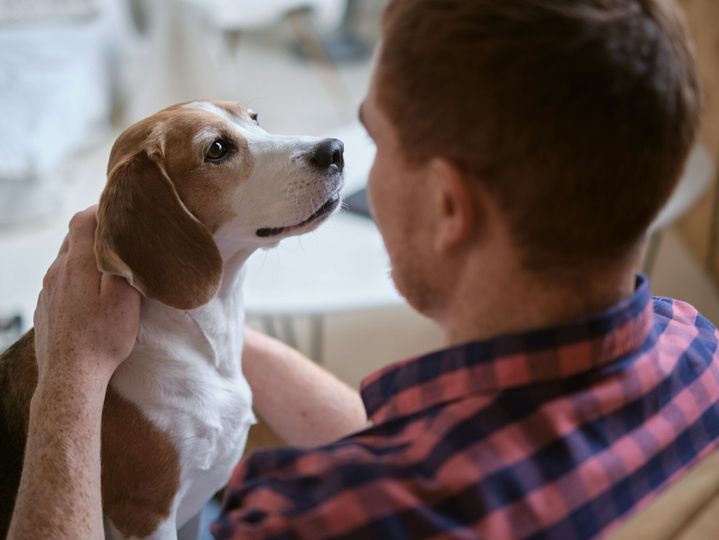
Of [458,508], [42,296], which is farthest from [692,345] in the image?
[42,296]

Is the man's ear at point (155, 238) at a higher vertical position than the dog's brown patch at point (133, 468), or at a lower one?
higher

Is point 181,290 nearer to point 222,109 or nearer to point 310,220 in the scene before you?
point 310,220

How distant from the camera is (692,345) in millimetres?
898

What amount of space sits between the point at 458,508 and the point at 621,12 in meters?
0.43

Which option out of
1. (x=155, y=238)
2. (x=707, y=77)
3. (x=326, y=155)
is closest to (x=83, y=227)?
(x=155, y=238)

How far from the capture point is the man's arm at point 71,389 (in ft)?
3.09

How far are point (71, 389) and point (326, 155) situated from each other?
522 millimetres

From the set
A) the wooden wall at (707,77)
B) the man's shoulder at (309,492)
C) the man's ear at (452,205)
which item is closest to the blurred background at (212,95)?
the wooden wall at (707,77)

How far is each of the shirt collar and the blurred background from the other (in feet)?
3.69

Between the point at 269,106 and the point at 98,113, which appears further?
the point at 269,106

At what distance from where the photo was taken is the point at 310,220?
128 cm

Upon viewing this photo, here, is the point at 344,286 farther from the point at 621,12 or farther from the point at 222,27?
the point at 222,27

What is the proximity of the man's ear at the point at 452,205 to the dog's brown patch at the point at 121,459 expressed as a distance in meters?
0.61

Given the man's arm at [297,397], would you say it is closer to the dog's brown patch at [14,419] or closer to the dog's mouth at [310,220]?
the dog's mouth at [310,220]
